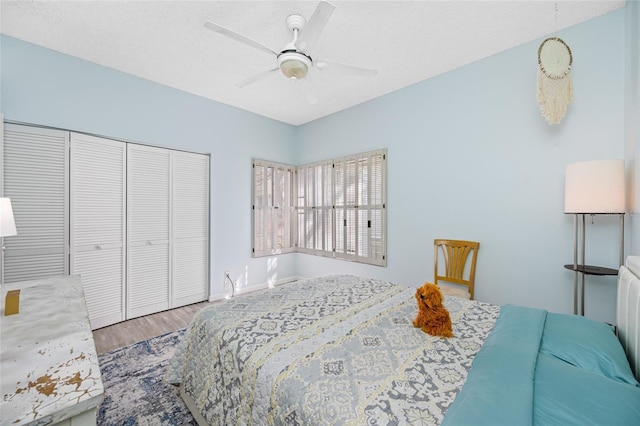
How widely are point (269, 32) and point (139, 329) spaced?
129 inches

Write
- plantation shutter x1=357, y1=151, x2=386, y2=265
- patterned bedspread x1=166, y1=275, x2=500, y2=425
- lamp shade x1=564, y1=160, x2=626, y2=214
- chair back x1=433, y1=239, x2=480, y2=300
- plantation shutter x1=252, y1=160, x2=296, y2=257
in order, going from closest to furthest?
1. patterned bedspread x1=166, y1=275, x2=500, y2=425
2. lamp shade x1=564, y1=160, x2=626, y2=214
3. chair back x1=433, y1=239, x2=480, y2=300
4. plantation shutter x1=357, y1=151, x2=386, y2=265
5. plantation shutter x1=252, y1=160, x2=296, y2=257

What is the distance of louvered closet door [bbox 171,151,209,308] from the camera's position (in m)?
3.50

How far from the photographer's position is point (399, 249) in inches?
136

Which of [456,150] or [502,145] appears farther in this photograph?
[456,150]

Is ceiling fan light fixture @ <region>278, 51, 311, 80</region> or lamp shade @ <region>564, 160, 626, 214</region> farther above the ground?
ceiling fan light fixture @ <region>278, 51, 311, 80</region>

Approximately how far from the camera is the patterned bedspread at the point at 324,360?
978mm

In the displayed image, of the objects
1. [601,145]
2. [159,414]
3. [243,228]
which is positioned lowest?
[159,414]

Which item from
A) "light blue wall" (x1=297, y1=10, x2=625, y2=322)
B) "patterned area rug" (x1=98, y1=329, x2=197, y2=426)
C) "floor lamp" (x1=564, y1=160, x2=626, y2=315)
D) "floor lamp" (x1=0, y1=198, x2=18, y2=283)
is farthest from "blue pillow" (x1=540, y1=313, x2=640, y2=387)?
Answer: "floor lamp" (x1=0, y1=198, x2=18, y2=283)

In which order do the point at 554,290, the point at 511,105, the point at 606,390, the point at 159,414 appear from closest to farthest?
the point at 606,390
the point at 159,414
the point at 554,290
the point at 511,105

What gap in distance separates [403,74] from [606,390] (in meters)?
3.07

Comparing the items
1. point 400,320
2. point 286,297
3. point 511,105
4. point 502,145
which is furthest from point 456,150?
point 286,297

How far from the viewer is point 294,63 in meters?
1.93

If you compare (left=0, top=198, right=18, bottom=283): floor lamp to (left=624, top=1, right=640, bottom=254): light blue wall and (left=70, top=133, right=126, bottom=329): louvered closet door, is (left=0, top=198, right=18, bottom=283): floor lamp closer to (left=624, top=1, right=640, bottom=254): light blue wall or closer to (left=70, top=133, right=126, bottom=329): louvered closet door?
(left=70, top=133, right=126, bottom=329): louvered closet door

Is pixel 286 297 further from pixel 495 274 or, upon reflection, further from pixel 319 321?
pixel 495 274
